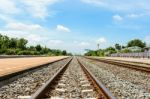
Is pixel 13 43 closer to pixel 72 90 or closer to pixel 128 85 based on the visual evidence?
pixel 128 85

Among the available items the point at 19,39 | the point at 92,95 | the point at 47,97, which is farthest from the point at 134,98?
the point at 19,39

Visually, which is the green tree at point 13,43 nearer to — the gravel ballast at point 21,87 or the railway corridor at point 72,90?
the gravel ballast at point 21,87

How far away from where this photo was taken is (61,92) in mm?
10625

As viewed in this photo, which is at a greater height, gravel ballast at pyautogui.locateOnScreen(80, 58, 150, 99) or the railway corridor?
the railway corridor

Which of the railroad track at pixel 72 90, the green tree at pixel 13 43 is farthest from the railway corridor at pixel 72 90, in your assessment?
the green tree at pixel 13 43

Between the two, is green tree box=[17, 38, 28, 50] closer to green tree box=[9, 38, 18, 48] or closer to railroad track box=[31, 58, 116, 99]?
green tree box=[9, 38, 18, 48]

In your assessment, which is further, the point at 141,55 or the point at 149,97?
the point at 141,55

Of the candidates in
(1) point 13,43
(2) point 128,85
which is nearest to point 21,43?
(1) point 13,43

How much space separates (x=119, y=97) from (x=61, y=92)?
6.81ft

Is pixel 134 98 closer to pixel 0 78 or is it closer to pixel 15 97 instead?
pixel 15 97

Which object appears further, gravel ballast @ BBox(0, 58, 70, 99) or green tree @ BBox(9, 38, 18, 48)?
green tree @ BBox(9, 38, 18, 48)

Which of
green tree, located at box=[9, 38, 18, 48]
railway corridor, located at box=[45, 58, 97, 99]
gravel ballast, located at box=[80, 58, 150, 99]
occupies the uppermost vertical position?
green tree, located at box=[9, 38, 18, 48]

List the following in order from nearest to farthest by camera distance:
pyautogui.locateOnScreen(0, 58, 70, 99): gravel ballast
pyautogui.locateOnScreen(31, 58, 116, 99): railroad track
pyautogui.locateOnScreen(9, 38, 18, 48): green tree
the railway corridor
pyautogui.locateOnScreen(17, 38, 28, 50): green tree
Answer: pyautogui.locateOnScreen(31, 58, 116, 99): railroad track, the railway corridor, pyautogui.locateOnScreen(0, 58, 70, 99): gravel ballast, pyautogui.locateOnScreen(9, 38, 18, 48): green tree, pyautogui.locateOnScreen(17, 38, 28, 50): green tree

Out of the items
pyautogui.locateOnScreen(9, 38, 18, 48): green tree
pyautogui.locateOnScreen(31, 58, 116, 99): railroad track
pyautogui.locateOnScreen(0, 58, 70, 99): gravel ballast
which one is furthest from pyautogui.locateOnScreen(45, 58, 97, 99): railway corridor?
pyautogui.locateOnScreen(9, 38, 18, 48): green tree
